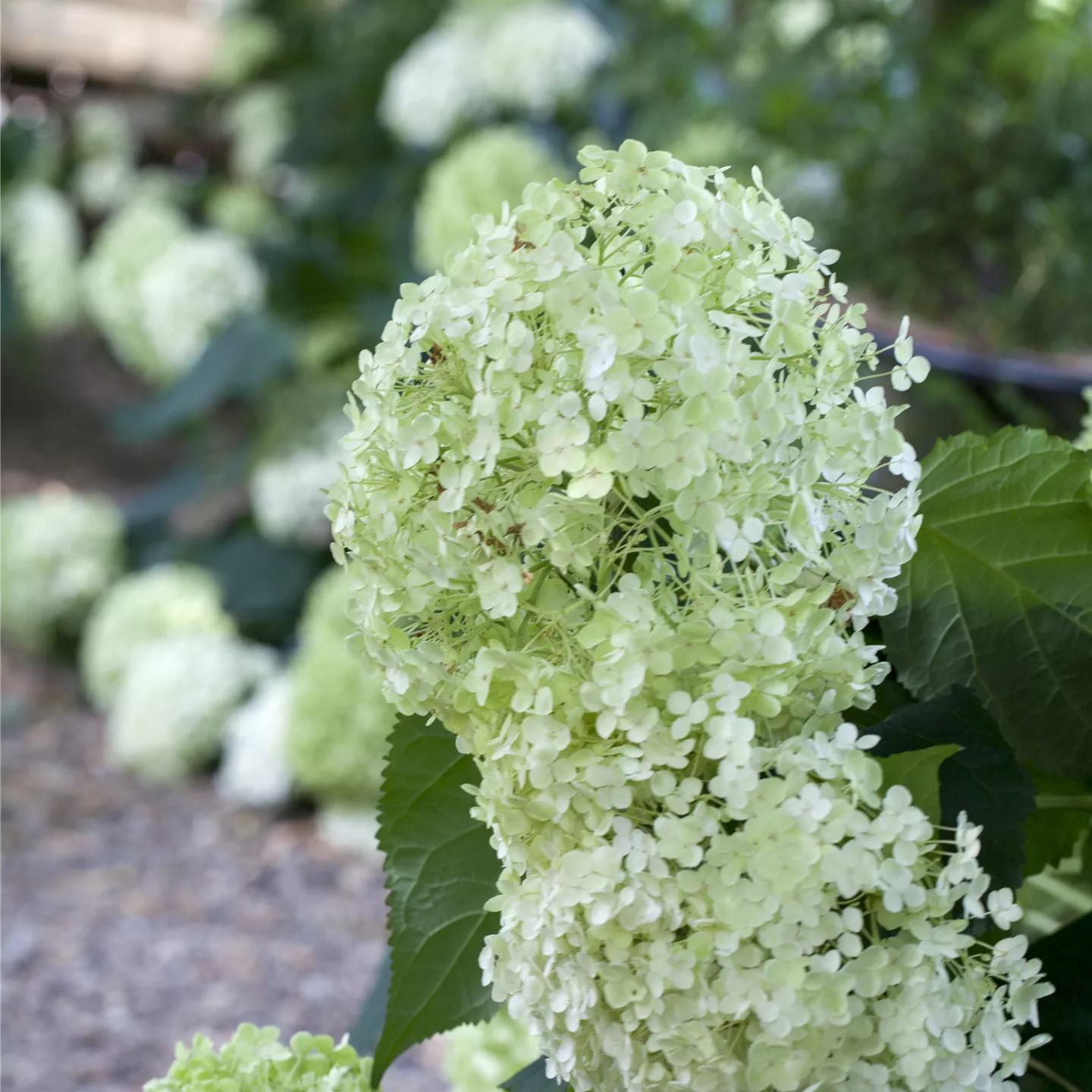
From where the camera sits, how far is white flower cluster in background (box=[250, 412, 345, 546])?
220cm

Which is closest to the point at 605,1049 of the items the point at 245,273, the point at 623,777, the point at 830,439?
the point at 623,777

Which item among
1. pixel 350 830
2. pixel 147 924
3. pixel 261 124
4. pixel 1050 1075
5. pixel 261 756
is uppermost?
pixel 261 124

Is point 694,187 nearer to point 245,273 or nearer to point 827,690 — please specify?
point 827,690

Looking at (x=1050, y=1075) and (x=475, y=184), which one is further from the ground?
(x=475, y=184)

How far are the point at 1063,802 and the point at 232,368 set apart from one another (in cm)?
193

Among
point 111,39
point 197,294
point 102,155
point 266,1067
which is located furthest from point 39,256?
point 266,1067

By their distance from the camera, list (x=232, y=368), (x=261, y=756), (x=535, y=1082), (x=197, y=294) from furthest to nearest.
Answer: (x=197, y=294) → (x=232, y=368) → (x=261, y=756) → (x=535, y=1082)

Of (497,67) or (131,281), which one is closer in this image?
(497,67)

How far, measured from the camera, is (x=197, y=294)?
2.43 m

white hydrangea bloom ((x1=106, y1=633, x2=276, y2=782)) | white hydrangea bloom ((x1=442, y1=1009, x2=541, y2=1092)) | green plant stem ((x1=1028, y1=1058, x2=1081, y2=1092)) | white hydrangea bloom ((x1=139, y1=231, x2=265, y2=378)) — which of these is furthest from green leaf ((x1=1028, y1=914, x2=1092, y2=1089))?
white hydrangea bloom ((x1=139, y1=231, x2=265, y2=378))

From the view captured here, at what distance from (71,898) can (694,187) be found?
163 centimetres

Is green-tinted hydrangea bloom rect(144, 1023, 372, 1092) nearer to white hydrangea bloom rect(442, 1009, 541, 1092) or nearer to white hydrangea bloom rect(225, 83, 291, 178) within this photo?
white hydrangea bloom rect(442, 1009, 541, 1092)

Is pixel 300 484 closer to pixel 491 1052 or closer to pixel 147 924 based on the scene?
pixel 147 924

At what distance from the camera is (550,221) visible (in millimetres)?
354
